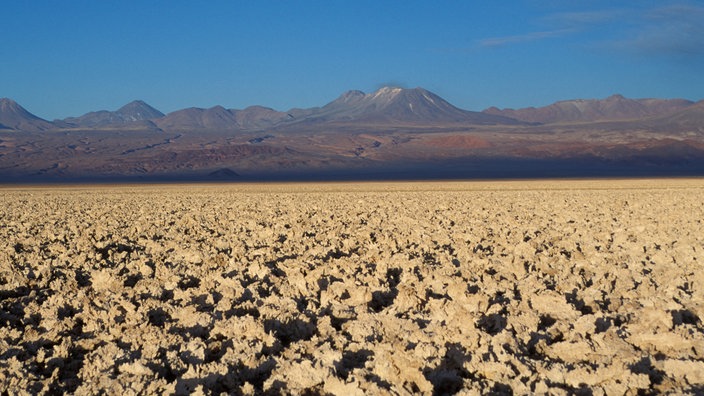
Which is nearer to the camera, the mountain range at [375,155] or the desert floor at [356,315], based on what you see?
the desert floor at [356,315]

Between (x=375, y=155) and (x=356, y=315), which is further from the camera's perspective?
(x=375, y=155)

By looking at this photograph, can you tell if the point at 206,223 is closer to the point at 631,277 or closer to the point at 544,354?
the point at 631,277

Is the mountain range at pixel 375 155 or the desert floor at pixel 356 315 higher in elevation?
the mountain range at pixel 375 155

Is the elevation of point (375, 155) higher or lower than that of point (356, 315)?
higher

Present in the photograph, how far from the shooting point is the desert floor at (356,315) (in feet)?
12.6

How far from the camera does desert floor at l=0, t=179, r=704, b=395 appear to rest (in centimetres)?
384

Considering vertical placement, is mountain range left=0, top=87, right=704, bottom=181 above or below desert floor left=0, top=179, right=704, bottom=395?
above

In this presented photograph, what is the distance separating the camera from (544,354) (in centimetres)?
432

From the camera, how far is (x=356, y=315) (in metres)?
5.18

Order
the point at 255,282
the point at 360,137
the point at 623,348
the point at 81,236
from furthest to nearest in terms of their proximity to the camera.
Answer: the point at 360,137
the point at 81,236
the point at 255,282
the point at 623,348

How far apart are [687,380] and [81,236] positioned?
9011 millimetres

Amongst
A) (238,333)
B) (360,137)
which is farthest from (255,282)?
(360,137)

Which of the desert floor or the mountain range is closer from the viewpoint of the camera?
the desert floor

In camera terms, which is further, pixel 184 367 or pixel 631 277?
pixel 631 277
